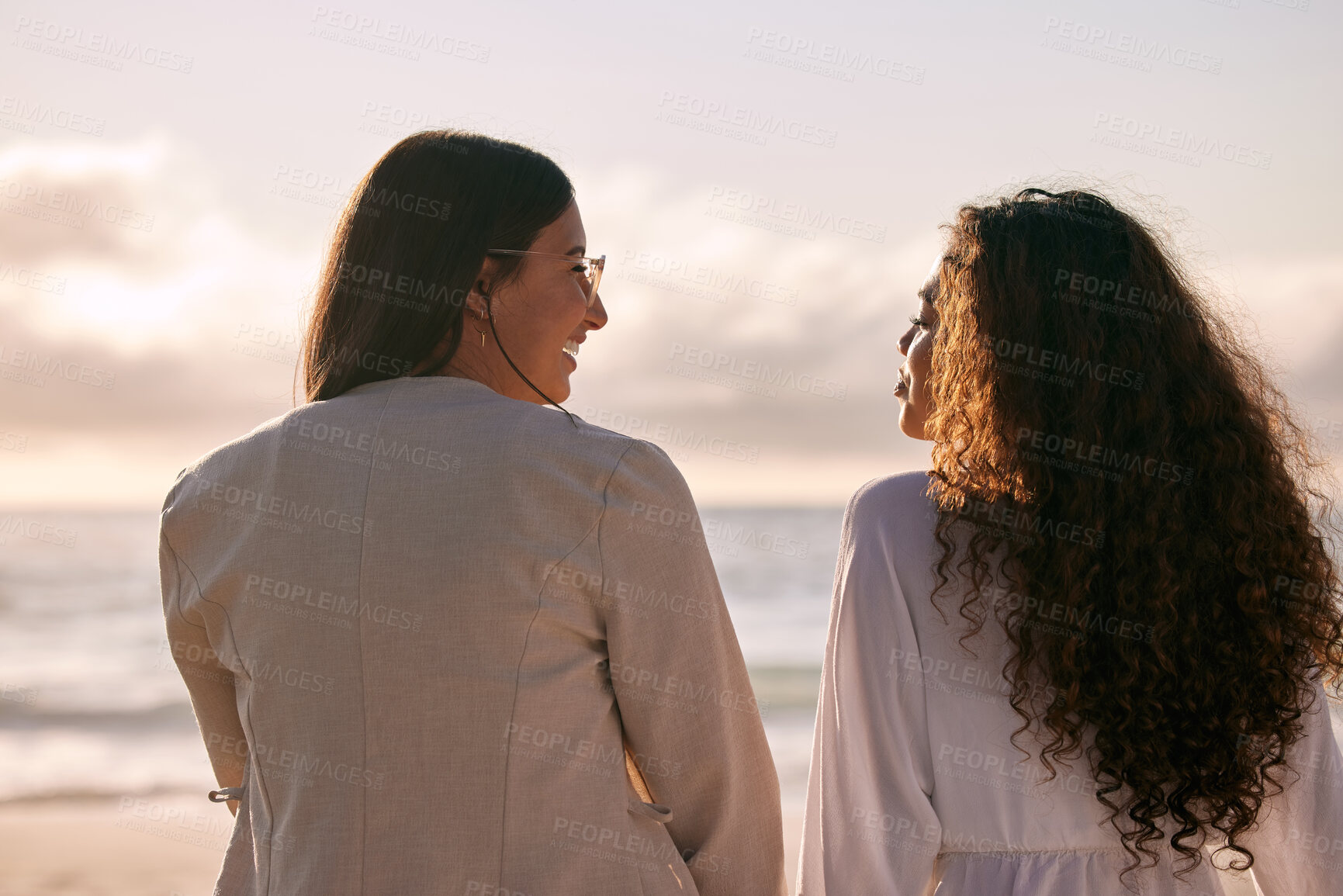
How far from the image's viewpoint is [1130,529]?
1.66 metres

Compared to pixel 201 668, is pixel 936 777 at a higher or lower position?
lower

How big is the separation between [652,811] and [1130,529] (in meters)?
0.87

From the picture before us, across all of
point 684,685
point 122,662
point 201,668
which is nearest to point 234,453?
point 201,668

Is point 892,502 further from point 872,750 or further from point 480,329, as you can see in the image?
point 480,329

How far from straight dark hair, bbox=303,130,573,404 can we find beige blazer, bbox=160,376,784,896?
8 centimetres

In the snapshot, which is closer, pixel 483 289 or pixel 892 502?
pixel 483 289

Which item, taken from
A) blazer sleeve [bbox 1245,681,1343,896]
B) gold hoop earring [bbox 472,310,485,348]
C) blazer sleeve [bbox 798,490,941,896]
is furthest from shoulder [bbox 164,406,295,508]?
blazer sleeve [bbox 1245,681,1343,896]

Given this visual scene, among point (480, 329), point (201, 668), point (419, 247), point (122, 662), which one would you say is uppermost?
point (419, 247)

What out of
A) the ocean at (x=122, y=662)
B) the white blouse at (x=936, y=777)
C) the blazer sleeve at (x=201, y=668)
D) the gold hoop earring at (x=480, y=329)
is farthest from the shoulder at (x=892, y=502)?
the ocean at (x=122, y=662)

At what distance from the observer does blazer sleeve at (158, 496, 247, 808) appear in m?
1.57

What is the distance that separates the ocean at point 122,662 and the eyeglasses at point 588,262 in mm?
1754

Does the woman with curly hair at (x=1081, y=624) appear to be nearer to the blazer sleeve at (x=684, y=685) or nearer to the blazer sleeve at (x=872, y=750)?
the blazer sleeve at (x=872, y=750)

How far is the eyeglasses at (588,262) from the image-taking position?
163cm

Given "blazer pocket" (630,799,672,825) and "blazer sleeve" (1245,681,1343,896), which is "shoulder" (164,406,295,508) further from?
"blazer sleeve" (1245,681,1343,896)
